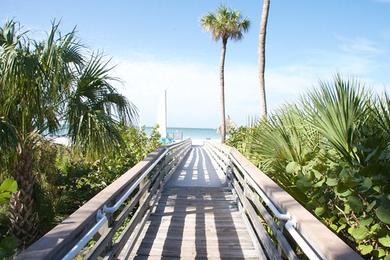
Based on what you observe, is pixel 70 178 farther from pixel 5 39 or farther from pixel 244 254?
pixel 244 254

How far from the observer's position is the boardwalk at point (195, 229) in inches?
180

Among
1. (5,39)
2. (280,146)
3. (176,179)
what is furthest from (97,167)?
(280,146)

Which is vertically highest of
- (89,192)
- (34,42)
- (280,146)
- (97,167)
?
(34,42)

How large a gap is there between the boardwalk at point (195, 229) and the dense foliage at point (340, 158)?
96cm

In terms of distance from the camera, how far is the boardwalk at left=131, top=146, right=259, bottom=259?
4.58 m

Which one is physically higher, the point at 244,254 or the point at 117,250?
the point at 117,250

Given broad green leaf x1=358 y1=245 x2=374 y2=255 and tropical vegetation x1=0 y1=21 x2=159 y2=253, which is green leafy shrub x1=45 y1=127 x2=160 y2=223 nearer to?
tropical vegetation x1=0 y1=21 x2=159 y2=253

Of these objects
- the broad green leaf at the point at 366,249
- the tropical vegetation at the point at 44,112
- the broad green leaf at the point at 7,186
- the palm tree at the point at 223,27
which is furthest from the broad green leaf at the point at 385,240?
the palm tree at the point at 223,27

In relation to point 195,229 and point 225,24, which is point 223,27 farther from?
point 195,229

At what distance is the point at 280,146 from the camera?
5172 millimetres

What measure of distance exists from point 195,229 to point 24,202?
3.15 m

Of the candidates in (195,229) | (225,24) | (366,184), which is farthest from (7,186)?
(225,24)

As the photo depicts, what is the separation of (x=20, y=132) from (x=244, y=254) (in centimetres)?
399

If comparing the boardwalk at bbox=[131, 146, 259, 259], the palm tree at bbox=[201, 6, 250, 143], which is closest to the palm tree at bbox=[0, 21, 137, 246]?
the boardwalk at bbox=[131, 146, 259, 259]
